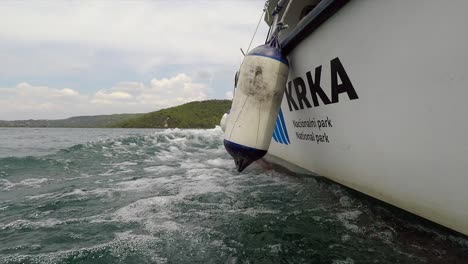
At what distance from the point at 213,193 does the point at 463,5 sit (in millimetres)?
3993

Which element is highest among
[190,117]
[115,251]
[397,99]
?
[190,117]

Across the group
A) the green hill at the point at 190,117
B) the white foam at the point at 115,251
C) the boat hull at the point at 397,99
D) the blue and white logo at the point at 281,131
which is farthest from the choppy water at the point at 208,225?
the green hill at the point at 190,117

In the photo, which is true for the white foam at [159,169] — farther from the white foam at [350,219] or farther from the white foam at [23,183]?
the white foam at [350,219]

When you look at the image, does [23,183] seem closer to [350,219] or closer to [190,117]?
[350,219]

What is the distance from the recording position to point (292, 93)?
5039 mm

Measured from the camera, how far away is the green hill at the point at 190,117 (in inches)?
3607

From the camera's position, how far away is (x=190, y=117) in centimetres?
9925

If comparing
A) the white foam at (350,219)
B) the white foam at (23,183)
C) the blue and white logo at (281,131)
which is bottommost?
the white foam at (23,183)

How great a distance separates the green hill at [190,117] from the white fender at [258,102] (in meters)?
81.3

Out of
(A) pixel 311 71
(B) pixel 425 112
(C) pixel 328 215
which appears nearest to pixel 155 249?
(C) pixel 328 215

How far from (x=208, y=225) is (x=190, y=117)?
3807 inches

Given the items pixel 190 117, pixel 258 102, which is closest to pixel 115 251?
pixel 258 102

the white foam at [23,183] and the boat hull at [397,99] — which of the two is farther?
the white foam at [23,183]

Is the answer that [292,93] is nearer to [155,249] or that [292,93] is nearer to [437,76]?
[437,76]
